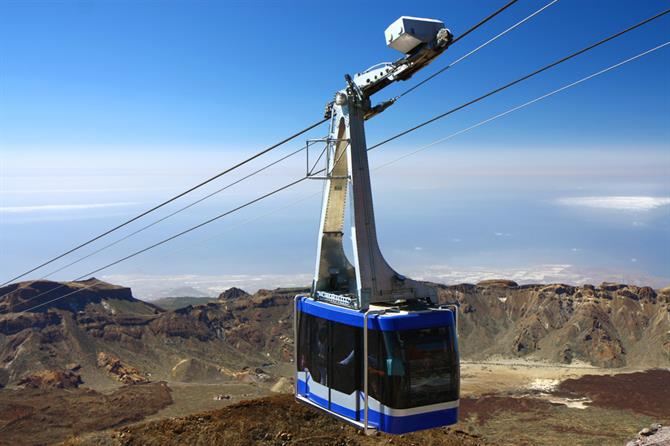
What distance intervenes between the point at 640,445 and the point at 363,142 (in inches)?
1017

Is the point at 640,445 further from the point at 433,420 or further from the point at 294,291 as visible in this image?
the point at 294,291

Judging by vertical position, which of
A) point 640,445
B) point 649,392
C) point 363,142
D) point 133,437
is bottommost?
point 649,392

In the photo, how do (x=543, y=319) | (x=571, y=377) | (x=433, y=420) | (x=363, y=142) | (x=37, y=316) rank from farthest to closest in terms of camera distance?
(x=543, y=319) → (x=37, y=316) → (x=571, y=377) → (x=363, y=142) → (x=433, y=420)

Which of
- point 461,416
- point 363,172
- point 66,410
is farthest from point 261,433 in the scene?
point 66,410

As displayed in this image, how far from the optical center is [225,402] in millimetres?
48125

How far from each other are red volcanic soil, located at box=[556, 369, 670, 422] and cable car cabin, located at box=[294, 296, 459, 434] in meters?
45.6

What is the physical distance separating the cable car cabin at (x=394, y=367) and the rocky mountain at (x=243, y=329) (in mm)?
56562

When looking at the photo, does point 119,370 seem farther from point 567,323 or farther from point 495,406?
point 567,323

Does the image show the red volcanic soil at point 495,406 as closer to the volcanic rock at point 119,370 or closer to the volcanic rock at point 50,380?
the volcanic rock at point 119,370

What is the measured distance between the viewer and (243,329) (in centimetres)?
8812

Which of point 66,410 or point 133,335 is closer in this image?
point 66,410

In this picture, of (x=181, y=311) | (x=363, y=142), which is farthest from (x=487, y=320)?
(x=363, y=142)

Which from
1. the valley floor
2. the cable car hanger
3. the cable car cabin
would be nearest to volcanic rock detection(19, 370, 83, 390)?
the valley floor

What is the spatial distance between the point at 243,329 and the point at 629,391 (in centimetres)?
5114
